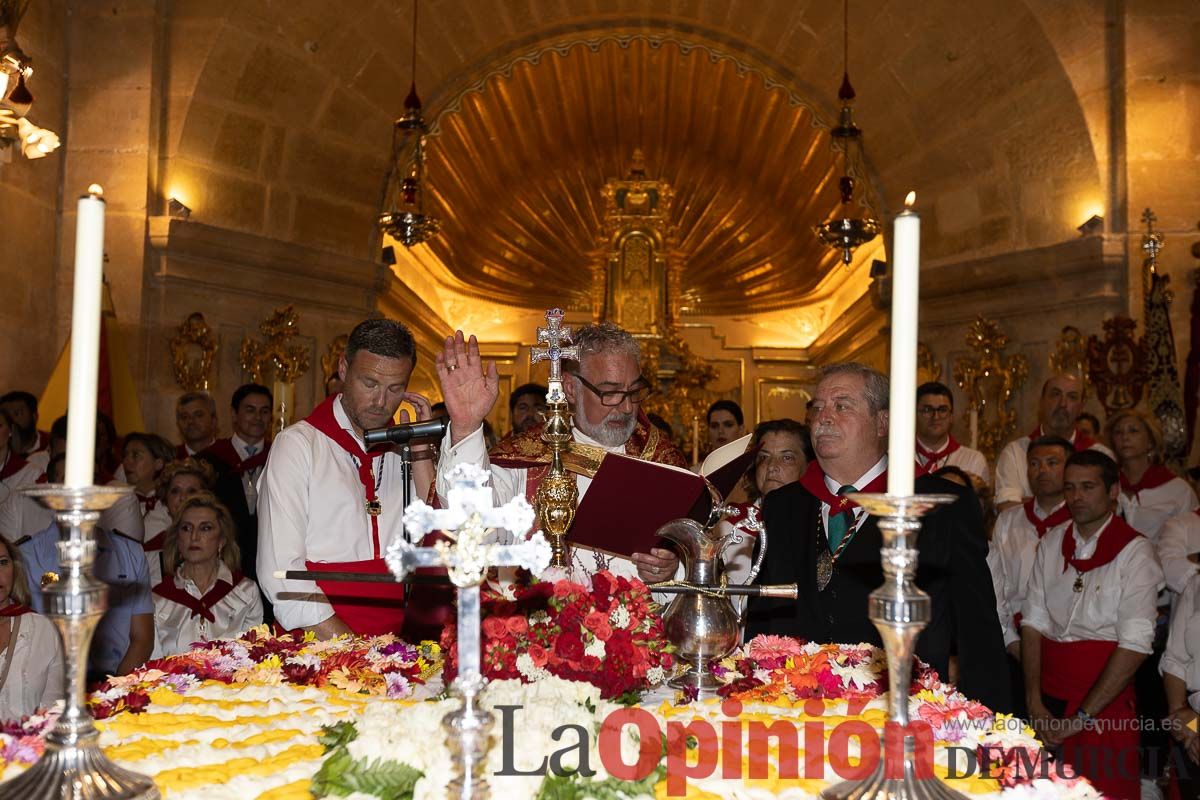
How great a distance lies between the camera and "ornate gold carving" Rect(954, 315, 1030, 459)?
9.16 metres

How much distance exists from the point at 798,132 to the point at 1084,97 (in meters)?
3.38

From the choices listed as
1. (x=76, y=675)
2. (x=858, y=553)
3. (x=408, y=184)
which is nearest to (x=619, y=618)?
(x=76, y=675)

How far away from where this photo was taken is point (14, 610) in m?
4.14

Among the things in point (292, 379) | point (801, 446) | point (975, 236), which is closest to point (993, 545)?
point (801, 446)

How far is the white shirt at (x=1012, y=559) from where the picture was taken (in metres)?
5.58

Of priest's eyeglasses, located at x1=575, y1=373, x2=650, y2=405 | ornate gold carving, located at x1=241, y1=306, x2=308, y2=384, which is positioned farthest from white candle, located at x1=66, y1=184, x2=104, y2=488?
ornate gold carving, located at x1=241, y1=306, x2=308, y2=384

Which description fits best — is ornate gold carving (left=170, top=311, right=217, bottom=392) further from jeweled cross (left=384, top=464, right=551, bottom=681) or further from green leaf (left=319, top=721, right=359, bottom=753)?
jeweled cross (left=384, top=464, right=551, bottom=681)

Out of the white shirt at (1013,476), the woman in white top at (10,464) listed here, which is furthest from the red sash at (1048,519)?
the woman in white top at (10,464)

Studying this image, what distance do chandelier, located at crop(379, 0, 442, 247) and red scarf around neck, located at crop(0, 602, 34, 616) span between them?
534cm

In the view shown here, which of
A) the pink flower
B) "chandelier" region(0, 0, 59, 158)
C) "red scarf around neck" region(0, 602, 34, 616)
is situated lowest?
"red scarf around neck" region(0, 602, 34, 616)

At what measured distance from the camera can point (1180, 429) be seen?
25.6 feet

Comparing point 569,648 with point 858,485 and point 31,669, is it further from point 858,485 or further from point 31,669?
point 31,669

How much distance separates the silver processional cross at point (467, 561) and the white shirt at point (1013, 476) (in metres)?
6.30

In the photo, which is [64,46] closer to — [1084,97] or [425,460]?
[425,460]
